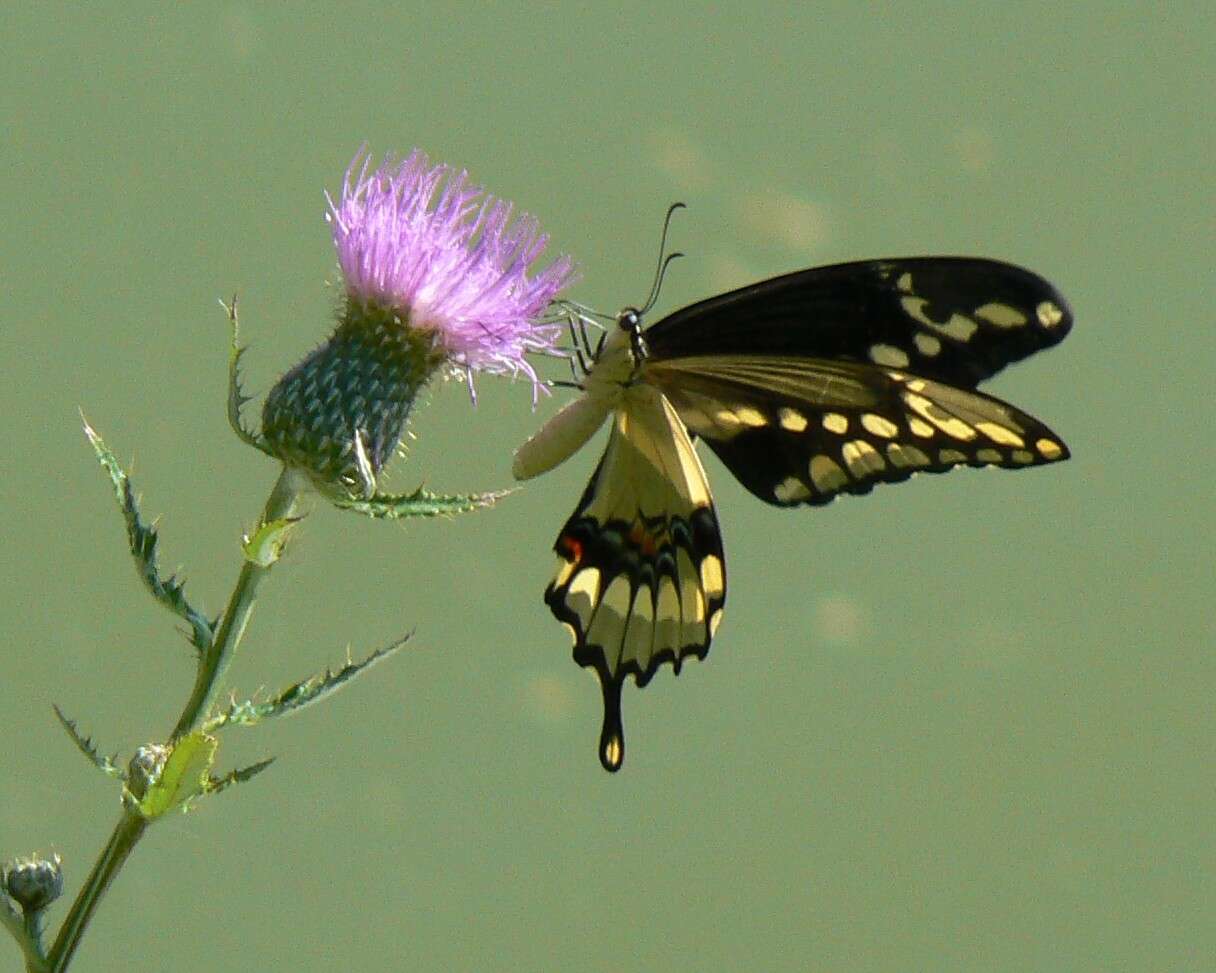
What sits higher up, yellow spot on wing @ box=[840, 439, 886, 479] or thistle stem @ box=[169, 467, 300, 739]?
yellow spot on wing @ box=[840, 439, 886, 479]

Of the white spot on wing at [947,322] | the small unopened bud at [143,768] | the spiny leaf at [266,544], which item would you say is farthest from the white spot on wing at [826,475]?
the small unopened bud at [143,768]

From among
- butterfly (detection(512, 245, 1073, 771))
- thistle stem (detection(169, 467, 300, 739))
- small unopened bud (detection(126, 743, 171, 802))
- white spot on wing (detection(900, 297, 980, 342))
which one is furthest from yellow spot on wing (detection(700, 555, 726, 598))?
small unopened bud (detection(126, 743, 171, 802))

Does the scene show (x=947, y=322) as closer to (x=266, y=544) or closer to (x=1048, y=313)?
(x=1048, y=313)

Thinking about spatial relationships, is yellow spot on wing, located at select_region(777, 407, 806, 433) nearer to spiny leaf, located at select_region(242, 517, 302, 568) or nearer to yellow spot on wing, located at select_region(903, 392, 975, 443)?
yellow spot on wing, located at select_region(903, 392, 975, 443)

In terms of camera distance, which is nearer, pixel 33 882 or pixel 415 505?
pixel 33 882

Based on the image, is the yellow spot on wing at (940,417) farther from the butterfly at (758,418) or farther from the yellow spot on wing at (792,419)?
the yellow spot on wing at (792,419)

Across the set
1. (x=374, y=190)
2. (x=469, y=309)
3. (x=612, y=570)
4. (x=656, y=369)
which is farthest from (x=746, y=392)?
(x=374, y=190)

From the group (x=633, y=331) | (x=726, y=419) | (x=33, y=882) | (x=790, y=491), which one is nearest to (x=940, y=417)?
(x=790, y=491)
